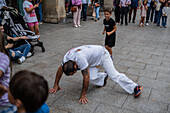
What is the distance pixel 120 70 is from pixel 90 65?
59.8 inches

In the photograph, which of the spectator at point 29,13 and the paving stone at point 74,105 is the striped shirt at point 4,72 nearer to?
the paving stone at point 74,105

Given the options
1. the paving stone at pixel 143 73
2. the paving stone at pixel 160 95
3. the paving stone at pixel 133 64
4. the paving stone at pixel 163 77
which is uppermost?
the paving stone at pixel 133 64

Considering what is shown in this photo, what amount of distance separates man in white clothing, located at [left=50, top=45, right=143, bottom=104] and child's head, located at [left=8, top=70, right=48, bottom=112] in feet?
4.57

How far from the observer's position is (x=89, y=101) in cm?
338

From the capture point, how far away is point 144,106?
3.23m

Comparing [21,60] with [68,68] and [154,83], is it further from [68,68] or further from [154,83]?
[154,83]

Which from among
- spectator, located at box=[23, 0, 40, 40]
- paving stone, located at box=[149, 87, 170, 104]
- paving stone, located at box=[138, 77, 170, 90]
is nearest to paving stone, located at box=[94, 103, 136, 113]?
paving stone, located at box=[149, 87, 170, 104]

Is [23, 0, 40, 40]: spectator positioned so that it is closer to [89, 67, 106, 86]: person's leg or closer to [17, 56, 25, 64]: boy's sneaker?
[17, 56, 25, 64]: boy's sneaker

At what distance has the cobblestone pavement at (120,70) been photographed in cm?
323

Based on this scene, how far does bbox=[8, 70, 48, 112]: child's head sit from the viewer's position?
4.22 feet

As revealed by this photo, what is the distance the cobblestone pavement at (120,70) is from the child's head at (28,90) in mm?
1852

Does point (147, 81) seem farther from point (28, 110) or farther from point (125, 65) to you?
point (28, 110)

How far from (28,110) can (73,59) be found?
1.62m

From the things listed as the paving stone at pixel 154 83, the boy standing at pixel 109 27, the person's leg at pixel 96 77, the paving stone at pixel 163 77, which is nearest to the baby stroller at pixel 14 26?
the boy standing at pixel 109 27
